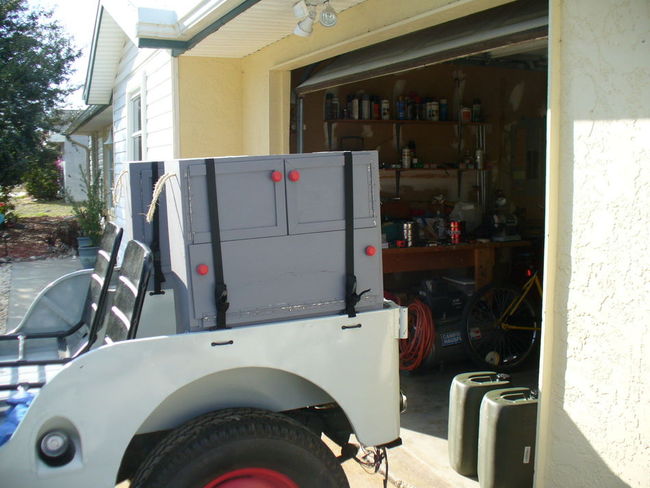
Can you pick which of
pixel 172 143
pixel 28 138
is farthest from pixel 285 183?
pixel 28 138

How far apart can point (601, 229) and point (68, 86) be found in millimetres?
18892

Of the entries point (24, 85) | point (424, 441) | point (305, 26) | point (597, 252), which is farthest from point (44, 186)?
point (597, 252)

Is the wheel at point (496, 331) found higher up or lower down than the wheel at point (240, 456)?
lower down

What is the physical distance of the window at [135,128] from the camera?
10695 mm

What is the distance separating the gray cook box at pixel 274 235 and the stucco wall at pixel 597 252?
900mm

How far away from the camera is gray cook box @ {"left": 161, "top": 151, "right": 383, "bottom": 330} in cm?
262

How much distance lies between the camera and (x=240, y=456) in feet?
8.25

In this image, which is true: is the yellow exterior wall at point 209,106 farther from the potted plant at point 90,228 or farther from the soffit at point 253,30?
the potted plant at point 90,228

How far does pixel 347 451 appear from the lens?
3.05 m

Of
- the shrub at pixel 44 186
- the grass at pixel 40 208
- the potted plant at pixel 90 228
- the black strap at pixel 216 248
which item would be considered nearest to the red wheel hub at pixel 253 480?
the black strap at pixel 216 248

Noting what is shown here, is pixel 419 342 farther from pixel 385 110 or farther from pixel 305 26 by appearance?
pixel 385 110

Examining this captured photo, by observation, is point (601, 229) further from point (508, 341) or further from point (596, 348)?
point (508, 341)

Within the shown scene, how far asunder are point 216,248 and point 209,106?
209 inches

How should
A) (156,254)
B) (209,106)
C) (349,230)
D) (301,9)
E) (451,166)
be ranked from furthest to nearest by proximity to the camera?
(451,166) → (209,106) → (301,9) → (156,254) → (349,230)
